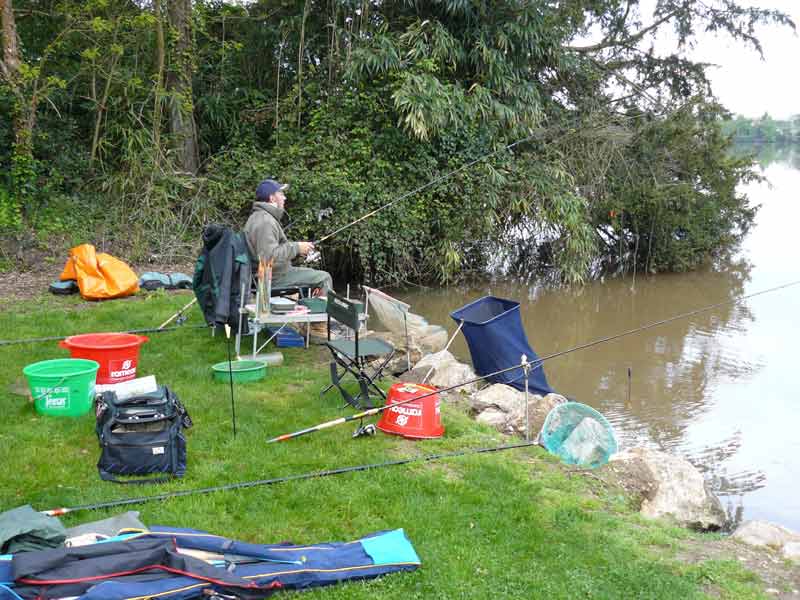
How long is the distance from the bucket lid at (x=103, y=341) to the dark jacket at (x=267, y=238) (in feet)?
4.27

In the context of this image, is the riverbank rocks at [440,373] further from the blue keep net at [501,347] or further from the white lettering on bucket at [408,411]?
the white lettering on bucket at [408,411]

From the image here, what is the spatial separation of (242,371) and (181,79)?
7.12 metres

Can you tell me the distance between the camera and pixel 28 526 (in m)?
2.81

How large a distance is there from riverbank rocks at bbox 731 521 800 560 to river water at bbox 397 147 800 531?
1.00 metres

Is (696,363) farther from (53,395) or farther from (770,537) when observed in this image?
(53,395)

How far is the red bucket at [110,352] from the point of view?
477cm

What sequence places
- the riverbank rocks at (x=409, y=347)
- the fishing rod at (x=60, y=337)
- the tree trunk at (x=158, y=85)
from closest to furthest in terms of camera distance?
the fishing rod at (x=60, y=337), the riverbank rocks at (x=409, y=347), the tree trunk at (x=158, y=85)

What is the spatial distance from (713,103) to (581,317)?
19.3ft

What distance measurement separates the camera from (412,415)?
4523mm

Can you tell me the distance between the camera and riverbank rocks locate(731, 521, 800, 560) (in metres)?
3.60

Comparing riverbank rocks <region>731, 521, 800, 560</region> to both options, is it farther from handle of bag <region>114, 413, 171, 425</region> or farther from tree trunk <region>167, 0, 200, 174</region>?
tree trunk <region>167, 0, 200, 174</region>

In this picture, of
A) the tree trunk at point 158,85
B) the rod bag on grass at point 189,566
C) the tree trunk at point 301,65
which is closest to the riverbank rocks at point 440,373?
the rod bag on grass at point 189,566

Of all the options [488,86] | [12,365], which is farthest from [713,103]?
[12,365]

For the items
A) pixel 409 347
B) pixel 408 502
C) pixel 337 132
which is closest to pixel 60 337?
pixel 409 347
